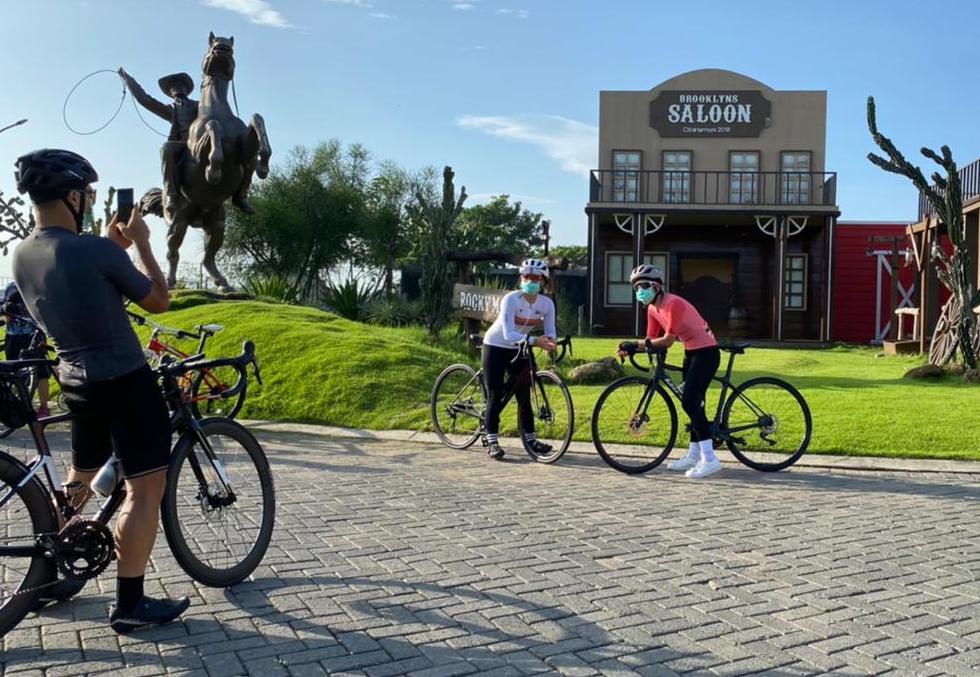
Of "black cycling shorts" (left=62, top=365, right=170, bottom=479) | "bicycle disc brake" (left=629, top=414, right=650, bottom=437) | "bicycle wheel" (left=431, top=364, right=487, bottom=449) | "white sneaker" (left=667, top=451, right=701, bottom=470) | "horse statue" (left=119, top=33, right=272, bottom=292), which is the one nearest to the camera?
"black cycling shorts" (left=62, top=365, right=170, bottom=479)

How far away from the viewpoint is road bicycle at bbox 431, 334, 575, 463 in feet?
28.2

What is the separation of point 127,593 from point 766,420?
19.4 feet

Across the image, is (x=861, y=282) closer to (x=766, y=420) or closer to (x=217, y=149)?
(x=217, y=149)

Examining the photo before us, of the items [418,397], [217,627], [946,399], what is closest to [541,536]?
[217,627]

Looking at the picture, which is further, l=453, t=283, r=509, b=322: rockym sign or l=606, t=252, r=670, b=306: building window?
l=606, t=252, r=670, b=306: building window

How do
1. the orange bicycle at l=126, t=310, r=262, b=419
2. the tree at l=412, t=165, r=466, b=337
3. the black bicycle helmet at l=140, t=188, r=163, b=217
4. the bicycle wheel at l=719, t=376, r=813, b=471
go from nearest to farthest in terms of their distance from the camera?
the orange bicycle at l=126, t=310, r=262, b=419 → the bicycle wheel at l=719, t=376, r=813, b=471 → the tree at l=412, t=165, r=466, b=337 → the black bicycle helmet at l=140, t=188, r=163, b=217

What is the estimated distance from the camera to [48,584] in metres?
3.80

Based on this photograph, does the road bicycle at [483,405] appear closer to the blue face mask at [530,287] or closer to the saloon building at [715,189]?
the blue face mask at [530,287]

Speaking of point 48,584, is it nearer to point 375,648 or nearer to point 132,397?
point 132,397

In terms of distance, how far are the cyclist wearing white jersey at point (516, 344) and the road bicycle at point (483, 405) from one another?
62 mm

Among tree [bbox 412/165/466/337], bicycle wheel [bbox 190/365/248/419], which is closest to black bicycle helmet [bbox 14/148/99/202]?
bicycle wheel [bbox 190/365/248/419]

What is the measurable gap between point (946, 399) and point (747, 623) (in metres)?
8.66

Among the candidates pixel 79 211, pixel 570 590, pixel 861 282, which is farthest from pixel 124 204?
pixel 861 282

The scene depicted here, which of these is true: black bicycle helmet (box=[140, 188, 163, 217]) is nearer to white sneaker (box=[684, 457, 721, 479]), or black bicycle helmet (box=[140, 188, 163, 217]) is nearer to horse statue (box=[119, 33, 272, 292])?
horse statue (box=[119, 33, 272, 292])
